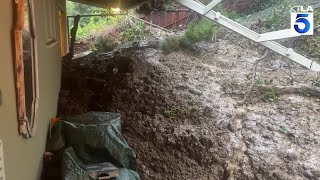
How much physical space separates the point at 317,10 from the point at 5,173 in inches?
198

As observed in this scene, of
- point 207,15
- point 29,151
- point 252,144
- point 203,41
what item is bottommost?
point 252,144

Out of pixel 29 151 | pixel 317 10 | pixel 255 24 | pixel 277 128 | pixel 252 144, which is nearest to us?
pixel 29 151

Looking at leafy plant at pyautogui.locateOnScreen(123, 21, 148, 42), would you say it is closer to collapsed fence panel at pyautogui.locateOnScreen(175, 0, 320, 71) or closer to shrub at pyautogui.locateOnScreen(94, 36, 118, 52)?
shrub at pyautogui.locateOnScreen(94, 36, 118, 52)

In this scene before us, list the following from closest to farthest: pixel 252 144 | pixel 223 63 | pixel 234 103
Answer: pixel 252 144, pixel 234 103, pixel 223 63

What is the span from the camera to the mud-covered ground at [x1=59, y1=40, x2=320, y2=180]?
10.3 feet

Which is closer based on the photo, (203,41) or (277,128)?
(277,128)

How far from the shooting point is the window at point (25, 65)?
1.59 m

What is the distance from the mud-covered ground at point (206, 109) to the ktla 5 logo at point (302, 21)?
0.54 metres

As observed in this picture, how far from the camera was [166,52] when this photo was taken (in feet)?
18.7

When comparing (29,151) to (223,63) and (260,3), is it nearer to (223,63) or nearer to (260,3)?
(223,63)

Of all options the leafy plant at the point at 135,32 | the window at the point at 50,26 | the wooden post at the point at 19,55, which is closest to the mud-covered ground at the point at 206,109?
the window at the point at 50,26

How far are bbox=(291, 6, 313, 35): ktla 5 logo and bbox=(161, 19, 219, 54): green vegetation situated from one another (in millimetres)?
1483

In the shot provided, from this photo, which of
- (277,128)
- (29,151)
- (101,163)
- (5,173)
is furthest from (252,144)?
(5,173)

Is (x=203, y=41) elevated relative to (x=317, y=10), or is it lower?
lower
